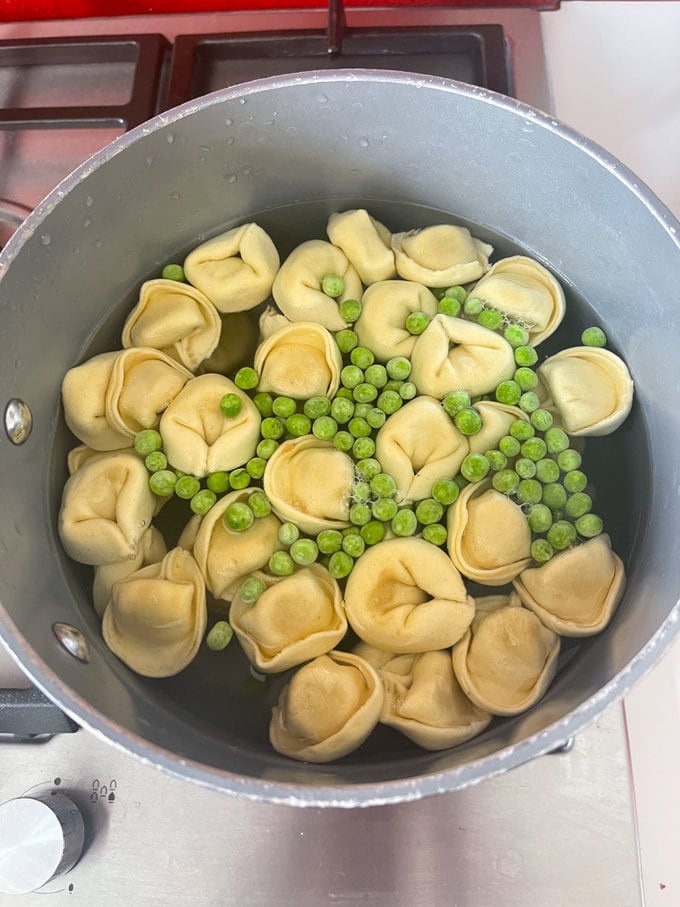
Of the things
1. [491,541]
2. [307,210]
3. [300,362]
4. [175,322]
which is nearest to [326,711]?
[491,541]

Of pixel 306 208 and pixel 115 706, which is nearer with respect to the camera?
pixel 115 706

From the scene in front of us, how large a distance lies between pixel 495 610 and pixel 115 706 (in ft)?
1.84

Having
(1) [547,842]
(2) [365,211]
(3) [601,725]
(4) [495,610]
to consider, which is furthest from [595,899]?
(2) [365,211]

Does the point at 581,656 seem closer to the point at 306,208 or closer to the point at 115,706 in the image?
the point at 115,706

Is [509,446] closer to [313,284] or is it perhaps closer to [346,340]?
[346,340]

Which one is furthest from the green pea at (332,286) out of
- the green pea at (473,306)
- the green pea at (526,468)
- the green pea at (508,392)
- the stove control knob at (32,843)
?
the stove control knob at (32,843)

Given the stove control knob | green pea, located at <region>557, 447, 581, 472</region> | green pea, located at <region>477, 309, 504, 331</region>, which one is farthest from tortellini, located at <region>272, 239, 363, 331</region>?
the stove control knob

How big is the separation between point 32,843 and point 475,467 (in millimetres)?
794

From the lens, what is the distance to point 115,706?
90cm

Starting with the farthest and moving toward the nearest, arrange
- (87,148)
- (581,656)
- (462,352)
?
(87,148)
(462,352)
(581,656)

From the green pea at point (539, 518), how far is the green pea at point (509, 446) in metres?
0.10

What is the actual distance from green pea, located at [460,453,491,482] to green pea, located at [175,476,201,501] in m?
0.43

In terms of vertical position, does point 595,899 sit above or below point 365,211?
below

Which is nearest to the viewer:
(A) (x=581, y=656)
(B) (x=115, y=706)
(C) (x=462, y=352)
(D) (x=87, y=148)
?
(B) (x=115, y=706)
